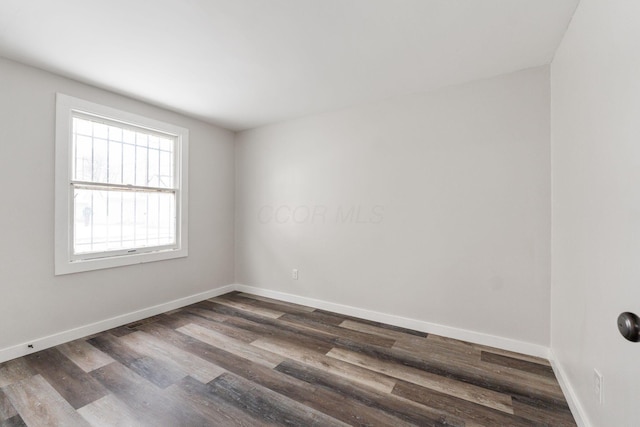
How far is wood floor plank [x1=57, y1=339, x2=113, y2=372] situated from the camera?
7.08 ft

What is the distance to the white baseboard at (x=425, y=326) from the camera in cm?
235

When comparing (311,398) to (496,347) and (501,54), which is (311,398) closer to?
(496,347)

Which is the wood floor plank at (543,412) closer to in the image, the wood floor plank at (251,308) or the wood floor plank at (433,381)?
the wood floor plank at (433,381)

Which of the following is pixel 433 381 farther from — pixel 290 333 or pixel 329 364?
pixel 290 333

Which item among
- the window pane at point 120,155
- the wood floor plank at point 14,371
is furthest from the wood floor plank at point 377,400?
the window pane at point 120,155

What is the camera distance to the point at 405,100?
9.50 ft

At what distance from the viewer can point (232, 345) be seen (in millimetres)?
2514

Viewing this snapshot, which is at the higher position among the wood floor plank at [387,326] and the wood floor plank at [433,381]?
the wood floor plank at [387,326]

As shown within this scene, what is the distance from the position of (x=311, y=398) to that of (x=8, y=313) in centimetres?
255

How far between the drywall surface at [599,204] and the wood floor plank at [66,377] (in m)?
2.85

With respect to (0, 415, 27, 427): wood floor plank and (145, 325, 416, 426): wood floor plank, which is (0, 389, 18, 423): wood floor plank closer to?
(0, 415, 27, 427): wood floor plank

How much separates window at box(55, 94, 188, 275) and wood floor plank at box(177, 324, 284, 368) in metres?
1.03

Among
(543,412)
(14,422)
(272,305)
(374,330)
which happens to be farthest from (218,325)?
(543,412)

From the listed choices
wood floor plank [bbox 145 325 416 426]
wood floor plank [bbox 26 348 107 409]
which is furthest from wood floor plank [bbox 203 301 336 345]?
wood floor plank [bbox 26 348 107 409]
